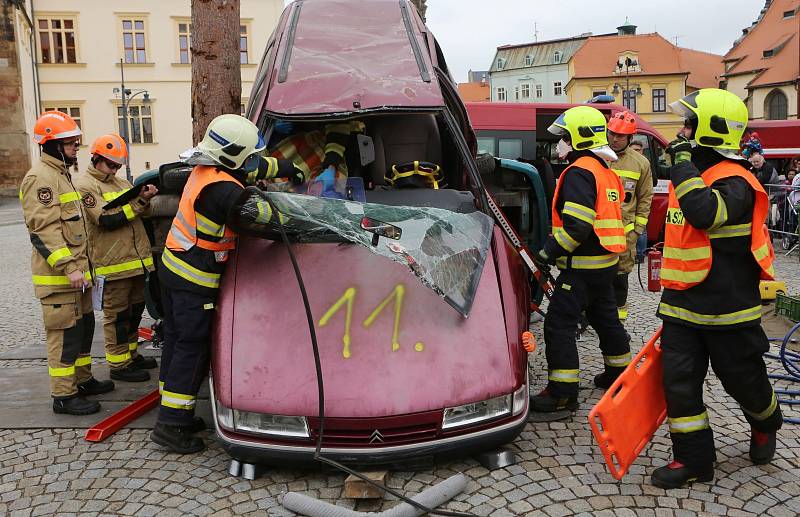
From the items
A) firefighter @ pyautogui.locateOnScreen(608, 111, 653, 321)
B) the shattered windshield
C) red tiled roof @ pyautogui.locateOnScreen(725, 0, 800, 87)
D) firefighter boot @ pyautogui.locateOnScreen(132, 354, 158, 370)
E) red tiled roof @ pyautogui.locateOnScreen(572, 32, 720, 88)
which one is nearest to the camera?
the shattered windshield

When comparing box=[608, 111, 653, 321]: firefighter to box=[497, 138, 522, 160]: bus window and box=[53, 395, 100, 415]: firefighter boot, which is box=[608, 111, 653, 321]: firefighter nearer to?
box=[53, 395, 100, 415]: firefighter boot

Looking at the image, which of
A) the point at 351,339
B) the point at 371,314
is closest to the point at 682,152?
the point at 371,314

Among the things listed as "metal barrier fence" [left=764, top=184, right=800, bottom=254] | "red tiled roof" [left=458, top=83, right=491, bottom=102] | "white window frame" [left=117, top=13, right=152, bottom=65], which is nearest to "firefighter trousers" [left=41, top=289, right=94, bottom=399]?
"metal barrier fence" [left=764, top=184, right=800, bottom=254]

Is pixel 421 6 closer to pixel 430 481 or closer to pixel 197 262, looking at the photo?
pixel 197 262

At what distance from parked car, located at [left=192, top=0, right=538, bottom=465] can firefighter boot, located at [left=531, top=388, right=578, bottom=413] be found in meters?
0.60

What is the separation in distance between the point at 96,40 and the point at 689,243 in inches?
1563

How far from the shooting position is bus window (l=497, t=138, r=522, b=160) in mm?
12227

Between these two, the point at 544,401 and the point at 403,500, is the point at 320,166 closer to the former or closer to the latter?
the point at 544,401

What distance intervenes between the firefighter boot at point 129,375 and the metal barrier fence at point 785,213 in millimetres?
9725

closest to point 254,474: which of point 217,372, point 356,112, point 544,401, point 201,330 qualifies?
point 217,372

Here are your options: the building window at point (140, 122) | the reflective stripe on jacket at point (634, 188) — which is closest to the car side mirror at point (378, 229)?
the reflective stripe on jacket at point (634, 188)

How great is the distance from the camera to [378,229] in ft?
11.5

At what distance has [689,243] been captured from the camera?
3193 millimetres

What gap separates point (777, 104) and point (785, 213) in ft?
112
